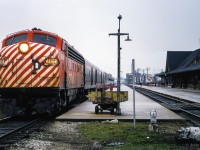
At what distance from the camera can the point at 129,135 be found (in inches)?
417

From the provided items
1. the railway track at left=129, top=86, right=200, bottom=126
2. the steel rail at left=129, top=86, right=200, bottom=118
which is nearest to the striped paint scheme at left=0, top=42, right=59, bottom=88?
the railway track at left=129, top=86, right=200, bottom=126

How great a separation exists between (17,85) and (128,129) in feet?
15.8

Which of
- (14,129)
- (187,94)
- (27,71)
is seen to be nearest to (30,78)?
(27,71)

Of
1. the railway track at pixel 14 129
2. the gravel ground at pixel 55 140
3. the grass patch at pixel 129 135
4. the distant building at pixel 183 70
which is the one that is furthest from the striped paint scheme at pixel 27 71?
the distant building at pixel 183 70

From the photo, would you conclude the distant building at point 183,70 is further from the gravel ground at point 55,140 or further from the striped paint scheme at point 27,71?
the gravel ground at point 55,140

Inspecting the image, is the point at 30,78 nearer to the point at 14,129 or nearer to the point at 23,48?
the point at 23,48

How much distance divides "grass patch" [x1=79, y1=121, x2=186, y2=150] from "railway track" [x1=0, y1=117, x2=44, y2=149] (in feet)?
5.54

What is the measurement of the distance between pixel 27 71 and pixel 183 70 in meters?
42.4

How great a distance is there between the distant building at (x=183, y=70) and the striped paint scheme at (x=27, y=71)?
35529 mm

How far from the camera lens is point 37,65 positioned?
13.8 meters

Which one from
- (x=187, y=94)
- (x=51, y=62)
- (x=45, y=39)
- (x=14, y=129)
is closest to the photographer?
(x=14, y=129)

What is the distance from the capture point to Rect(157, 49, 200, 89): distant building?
5441 centimetres

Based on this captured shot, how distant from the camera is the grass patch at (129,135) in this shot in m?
9.05

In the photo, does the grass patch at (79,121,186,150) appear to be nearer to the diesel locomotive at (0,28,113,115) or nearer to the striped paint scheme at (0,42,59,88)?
the diesel locomotive at (0,28,113,115)
